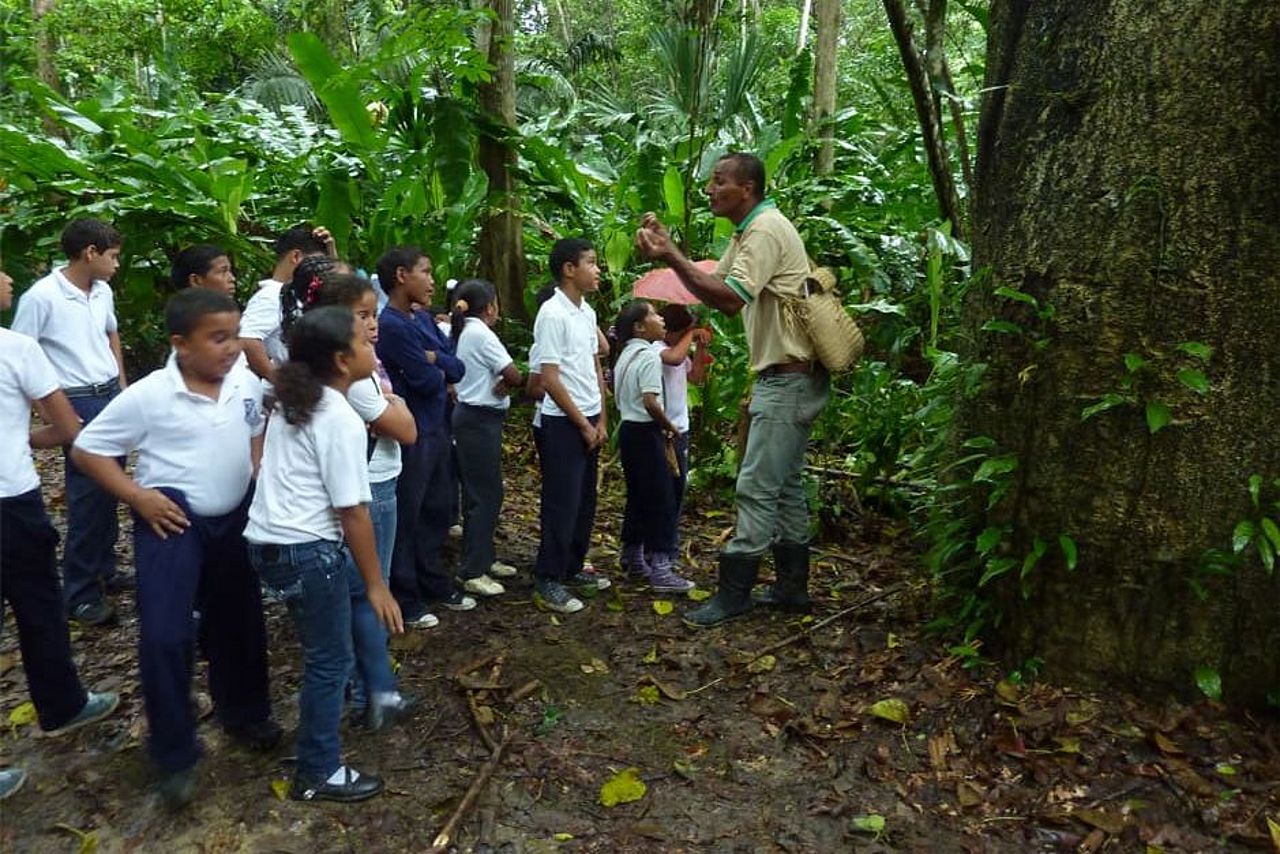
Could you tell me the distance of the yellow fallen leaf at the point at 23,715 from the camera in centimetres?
341

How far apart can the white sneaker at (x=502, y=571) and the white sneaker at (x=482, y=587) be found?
0.63ft

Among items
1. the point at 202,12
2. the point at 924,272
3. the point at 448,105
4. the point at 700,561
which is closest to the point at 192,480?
the point at 700,561

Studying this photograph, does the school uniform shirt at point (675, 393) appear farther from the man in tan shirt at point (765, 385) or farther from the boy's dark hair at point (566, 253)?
the man in tan shirt at point (765, 385)

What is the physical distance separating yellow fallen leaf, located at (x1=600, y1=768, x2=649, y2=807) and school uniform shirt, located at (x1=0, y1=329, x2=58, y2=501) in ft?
6.78

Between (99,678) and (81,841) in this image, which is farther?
(99,678)

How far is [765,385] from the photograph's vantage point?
4066 millimetres

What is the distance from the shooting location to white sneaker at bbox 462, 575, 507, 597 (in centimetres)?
456

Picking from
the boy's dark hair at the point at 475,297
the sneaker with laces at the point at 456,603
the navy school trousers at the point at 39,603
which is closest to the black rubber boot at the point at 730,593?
the sneaker with laces at the point at 456,603

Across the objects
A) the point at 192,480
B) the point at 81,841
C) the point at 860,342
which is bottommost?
the point at 81,841

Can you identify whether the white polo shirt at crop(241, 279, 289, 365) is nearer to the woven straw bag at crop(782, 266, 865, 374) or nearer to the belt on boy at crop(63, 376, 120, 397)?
the belt on boy at crop(63, 376, 120, 397)

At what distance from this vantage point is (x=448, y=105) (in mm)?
6094

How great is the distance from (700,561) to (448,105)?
337cm

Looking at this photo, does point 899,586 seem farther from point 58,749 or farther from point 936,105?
point 58,749

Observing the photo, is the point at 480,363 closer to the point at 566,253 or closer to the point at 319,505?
the point at 566,253
